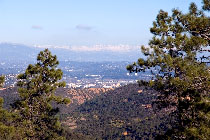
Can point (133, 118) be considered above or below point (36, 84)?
below

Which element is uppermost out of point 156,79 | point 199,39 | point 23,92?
point 199,39

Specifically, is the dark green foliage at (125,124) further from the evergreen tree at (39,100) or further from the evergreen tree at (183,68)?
the evergreen tree at (183,68)

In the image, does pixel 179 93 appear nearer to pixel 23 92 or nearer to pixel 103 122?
pixel 23 92

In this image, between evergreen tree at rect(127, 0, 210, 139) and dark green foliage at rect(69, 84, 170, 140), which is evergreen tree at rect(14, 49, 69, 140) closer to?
evergreen tree at rect(127, 0, 210, 139)

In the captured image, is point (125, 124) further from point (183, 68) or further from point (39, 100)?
point (183, 68)

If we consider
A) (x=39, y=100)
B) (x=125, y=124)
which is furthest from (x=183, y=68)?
(x=125, y=124)

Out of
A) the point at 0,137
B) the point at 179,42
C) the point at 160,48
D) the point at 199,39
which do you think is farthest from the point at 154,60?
the point at 0,137
